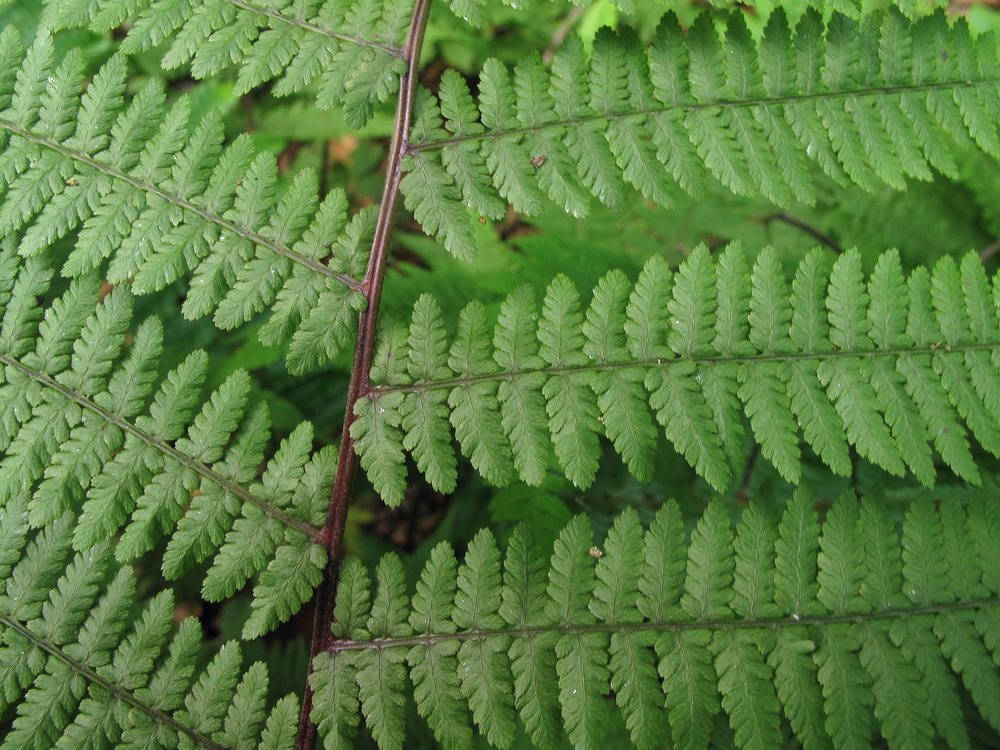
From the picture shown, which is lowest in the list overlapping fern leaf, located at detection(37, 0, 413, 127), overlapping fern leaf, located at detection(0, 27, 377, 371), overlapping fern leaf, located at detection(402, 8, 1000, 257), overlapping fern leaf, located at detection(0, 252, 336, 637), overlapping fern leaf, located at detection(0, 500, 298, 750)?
overlapping fern leaf, located at detection(0, 500, 298, 750)

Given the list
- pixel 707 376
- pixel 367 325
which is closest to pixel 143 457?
pixel 367 325

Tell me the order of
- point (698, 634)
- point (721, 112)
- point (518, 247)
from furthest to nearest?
1. point (518, 247)
2. point (721, 112)
3. point (698, 634)

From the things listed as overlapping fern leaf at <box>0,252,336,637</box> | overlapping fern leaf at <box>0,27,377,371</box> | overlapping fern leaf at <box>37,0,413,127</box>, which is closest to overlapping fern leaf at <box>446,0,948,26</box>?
overlapping fern leaf at <box>37,0,413,127</box>

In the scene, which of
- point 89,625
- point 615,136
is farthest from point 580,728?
point 615,136

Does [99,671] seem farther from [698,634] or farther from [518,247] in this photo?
[518,247]

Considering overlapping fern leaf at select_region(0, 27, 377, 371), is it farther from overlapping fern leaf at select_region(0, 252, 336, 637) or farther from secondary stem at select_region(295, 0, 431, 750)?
overlapping fern leaf at select_region(0, 252, 336, 637)

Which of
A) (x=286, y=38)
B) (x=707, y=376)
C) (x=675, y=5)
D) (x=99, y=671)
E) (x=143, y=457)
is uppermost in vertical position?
(x=675, y=5)
